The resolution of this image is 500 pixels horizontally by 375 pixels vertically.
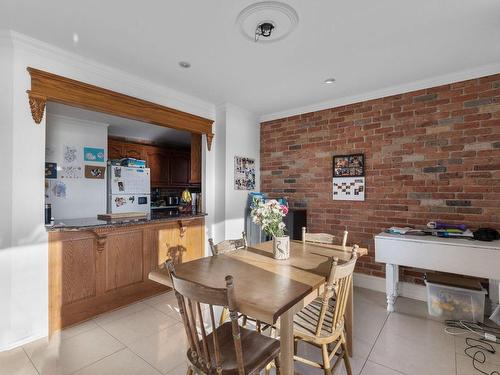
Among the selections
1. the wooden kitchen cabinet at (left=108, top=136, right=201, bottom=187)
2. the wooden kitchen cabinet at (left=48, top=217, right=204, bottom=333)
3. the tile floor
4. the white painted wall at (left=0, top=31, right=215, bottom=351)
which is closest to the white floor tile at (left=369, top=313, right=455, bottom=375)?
the tile floor

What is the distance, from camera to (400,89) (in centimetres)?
319

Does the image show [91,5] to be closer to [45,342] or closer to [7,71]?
[7,71]

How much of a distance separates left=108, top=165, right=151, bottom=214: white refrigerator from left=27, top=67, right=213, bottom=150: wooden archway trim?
1.87 m

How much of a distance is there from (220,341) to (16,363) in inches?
65.6

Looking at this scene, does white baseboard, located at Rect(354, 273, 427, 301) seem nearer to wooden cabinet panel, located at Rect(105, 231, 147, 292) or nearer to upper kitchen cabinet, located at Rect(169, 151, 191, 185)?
wooden cabinet panel, located at Rect(105, 231, 147, 292)

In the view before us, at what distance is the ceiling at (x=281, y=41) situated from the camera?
6.04 feet

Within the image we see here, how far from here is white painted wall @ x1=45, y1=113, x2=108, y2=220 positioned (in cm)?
401

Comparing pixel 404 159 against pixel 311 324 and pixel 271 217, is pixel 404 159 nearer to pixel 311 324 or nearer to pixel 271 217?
pixel 271 217

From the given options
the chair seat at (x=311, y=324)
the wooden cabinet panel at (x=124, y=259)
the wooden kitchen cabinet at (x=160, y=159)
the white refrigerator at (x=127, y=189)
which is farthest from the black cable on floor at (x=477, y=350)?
the white refrigerator at (x=127, y=189)

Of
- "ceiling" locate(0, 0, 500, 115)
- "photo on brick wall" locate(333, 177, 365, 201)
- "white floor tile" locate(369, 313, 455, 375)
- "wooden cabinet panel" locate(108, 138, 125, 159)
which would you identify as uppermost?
"ceiling" locate(0, 0, 500, 115)

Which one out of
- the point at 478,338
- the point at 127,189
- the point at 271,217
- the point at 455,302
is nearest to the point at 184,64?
the point at 271,217

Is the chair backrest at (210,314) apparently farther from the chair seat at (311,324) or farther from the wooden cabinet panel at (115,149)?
the wooden cabinet panel at (115,149)

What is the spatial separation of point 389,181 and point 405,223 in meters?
0.52

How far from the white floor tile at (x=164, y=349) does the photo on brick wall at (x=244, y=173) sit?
6.84 feet
